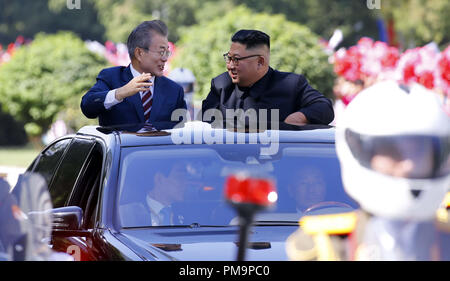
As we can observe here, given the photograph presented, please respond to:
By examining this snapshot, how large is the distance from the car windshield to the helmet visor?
5.86 ft

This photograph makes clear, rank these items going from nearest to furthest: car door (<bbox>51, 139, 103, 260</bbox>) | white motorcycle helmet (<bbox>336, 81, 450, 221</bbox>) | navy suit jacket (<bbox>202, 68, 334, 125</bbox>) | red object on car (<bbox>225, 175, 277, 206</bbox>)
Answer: red object on car (<bbox>225, 175, 277, 206</bbox>) < white motorcycle helmet (<bbox>336, 81, 450, 221</bbox>) < car door (<bbox>51, 139, 103, 260</bbox>) < navy suit jacket (<bbox>202, 68, 334, 125</bbox>)

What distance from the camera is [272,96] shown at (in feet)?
19.9

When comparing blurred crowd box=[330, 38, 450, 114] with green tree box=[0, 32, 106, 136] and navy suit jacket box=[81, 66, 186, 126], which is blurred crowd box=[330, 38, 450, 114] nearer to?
navy suit jacket box=[81, 66, 186, 126]

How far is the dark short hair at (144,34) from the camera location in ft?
20.7

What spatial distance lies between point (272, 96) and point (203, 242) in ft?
7.29

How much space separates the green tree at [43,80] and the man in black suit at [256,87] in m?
20.8

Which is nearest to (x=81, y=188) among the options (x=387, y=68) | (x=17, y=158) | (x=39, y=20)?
(x=387, y=68)

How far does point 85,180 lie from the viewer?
16.1ft

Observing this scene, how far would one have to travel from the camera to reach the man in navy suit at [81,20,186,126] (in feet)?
19.8

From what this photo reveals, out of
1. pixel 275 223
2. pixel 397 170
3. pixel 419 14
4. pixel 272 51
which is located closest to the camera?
pixel 397 170

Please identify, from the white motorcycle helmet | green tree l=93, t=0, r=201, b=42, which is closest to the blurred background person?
the white motorcycle helmet

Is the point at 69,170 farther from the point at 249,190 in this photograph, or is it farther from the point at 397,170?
the point at 249,190

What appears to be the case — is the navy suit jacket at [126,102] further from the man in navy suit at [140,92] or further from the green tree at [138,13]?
the green tree at [138,13]
